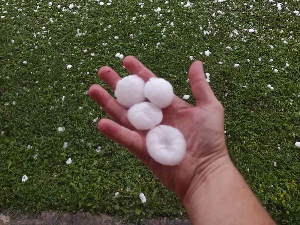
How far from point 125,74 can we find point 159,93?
3.60 ft

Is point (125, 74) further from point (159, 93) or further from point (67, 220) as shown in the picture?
point (67, 220)

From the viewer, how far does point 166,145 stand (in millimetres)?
1699

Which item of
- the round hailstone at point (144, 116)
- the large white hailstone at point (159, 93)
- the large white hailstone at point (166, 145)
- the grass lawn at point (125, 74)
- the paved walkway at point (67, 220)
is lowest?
the paved walkway at point (67, 220)

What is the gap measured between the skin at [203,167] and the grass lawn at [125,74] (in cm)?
60

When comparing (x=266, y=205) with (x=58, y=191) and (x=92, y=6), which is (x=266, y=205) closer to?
(x=58, y=191)

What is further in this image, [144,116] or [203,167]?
[144,116]

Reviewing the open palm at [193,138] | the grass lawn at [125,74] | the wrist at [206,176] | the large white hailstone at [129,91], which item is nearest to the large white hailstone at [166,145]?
the open palm at [193,138]

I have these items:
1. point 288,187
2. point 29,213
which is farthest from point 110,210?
point 288,187

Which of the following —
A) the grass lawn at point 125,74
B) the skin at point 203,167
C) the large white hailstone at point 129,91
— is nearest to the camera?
the skin at point 203,167

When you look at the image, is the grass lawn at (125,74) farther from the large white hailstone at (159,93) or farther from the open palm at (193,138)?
the large white hailstone at (159,93)

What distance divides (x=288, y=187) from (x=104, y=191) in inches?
54.9

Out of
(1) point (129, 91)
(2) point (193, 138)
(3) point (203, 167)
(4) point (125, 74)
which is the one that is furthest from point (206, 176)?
(4) point (125, 74)

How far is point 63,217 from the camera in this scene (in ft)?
6.91

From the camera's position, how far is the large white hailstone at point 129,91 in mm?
1885
